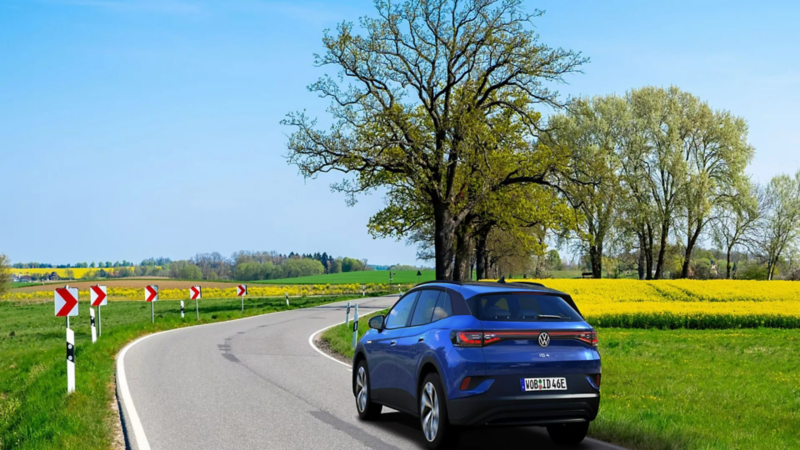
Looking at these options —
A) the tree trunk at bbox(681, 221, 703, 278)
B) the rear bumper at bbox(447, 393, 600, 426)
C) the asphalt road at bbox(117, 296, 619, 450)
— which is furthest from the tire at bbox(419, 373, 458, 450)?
the tree trunk at bbox(681, 221, 703, 278)

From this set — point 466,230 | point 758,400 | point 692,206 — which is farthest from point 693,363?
point 692,206

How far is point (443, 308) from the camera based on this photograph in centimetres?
775

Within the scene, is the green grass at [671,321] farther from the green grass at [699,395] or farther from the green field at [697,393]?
the green grass at [699,395]

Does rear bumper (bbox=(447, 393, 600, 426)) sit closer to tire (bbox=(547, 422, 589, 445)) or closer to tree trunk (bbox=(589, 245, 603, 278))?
tire (bbox=(547, 422, 589, 445))

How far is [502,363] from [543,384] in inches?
17.9

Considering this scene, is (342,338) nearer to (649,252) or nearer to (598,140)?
(598,140)

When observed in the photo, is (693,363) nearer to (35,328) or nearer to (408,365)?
(408,365)

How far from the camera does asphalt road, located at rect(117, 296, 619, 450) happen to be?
7812 mm

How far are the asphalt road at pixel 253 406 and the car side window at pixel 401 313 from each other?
1204 millimetres

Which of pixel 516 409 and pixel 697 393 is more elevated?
pixel 516 409

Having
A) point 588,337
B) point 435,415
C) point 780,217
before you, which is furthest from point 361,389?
point 780,217

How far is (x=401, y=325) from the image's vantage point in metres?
8.79

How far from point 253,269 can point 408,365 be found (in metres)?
145

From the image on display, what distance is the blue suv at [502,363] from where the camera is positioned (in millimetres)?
6875
